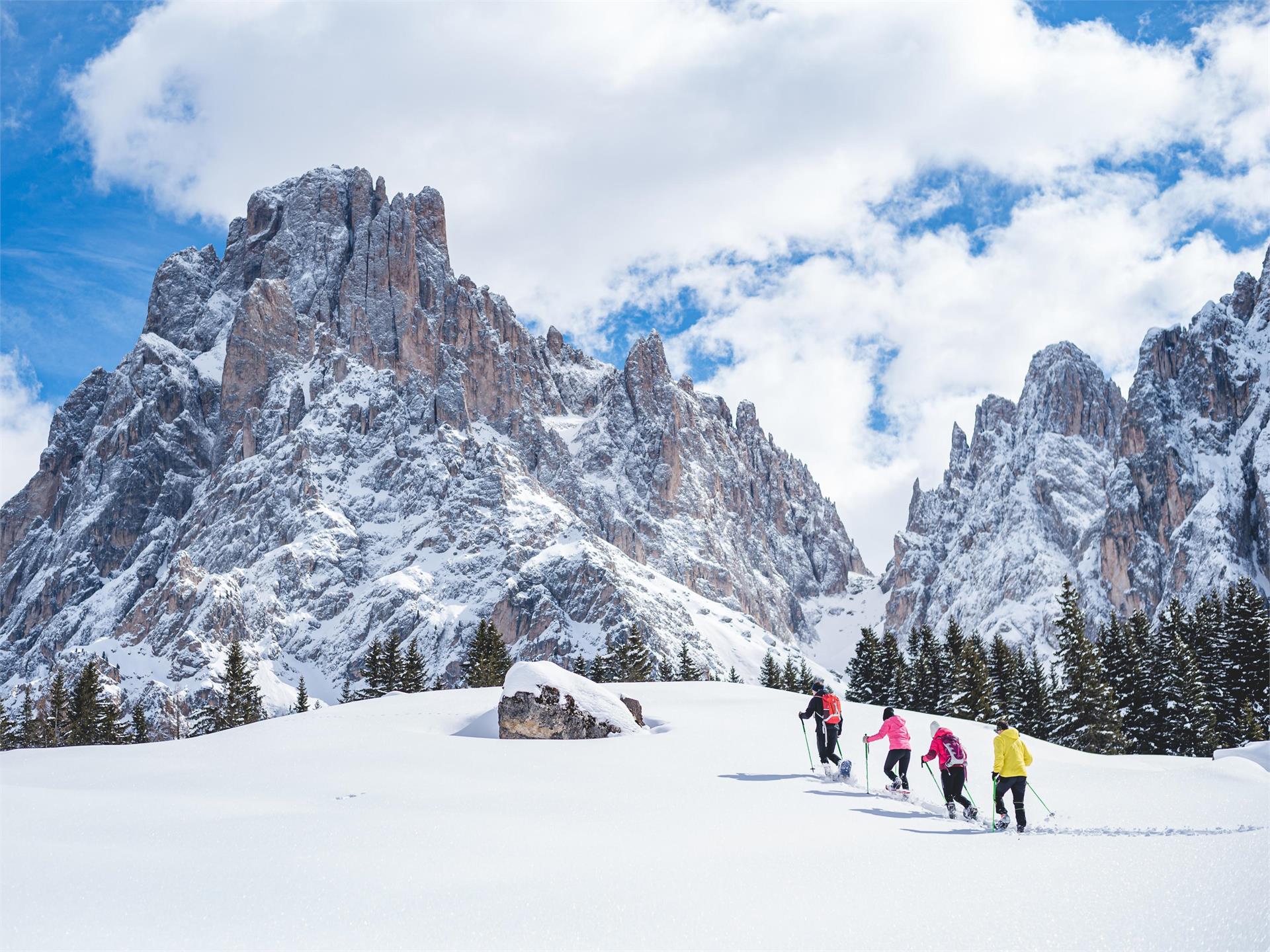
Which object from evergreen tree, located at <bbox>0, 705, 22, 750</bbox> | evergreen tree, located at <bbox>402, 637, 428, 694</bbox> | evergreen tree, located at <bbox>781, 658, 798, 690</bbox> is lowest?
evergreen tree, located at <bbox>0, 705, 22, 750</bbox>

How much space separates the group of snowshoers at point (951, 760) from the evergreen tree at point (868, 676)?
160 feet

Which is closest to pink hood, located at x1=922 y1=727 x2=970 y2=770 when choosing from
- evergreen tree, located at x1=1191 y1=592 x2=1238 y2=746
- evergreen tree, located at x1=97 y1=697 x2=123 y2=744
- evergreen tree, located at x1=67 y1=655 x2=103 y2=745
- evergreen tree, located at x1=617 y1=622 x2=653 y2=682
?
evergreen tree, located at x1=1191 y1=592 x2=1238 y2=746

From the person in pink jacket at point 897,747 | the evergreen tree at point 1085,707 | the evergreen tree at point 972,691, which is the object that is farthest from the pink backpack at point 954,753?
the evergreen tree at point 972,691

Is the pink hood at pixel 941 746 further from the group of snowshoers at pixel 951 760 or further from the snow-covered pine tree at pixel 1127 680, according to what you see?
the snow-covered pine tree at pixel 1127 680

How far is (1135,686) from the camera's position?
53.1m

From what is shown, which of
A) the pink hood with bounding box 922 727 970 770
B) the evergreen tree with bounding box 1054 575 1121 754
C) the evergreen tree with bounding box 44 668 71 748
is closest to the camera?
the pink hood with bounding box 922 727 970 770

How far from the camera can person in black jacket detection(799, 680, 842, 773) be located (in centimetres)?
1766

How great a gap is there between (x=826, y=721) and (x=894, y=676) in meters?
50.7

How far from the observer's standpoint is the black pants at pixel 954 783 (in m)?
14.7

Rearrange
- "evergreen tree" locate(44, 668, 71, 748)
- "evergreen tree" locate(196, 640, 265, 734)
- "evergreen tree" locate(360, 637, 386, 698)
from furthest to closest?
1. "evergreen tree" locate(196, 640, 265, 734)
2. "evergreen tree" locate(360, 637, 386, 698)
3. "evergreen tree" locate(44, 668, 71, 748)

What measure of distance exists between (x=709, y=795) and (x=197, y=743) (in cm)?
1182

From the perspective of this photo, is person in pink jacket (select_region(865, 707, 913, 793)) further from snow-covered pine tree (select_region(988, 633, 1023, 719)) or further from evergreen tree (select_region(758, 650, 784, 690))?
evergreen tree (select_region(758, 650, 784, 690))

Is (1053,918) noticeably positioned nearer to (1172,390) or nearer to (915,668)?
(915,668)

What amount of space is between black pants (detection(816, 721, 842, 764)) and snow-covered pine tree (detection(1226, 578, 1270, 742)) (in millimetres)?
43076
